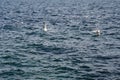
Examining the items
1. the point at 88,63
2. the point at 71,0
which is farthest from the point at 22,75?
the point at 71,0

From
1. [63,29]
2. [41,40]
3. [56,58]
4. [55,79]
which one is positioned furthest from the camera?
[63,29]

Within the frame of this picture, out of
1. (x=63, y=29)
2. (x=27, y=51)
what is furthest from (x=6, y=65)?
(x=63, y=29)

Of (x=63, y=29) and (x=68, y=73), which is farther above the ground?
(x=63, y=29)

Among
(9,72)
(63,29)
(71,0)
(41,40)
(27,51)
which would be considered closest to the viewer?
(9,72)

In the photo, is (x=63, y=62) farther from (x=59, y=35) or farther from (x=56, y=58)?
(x=59, y=35)

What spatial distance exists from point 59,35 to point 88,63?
1669 cm

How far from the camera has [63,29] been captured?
54.7 metres

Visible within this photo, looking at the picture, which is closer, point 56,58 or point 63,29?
point 56,58

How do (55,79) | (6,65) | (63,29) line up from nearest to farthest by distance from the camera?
(55,79)
(6,65)
(63,29)

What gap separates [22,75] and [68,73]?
16.5 feet

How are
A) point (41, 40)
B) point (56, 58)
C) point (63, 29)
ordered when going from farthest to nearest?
point (63, 29) < point (41, 40) < point (56, 58)

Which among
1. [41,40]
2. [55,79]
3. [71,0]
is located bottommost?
[55,79]

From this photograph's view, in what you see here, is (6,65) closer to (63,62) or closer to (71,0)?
(63,62)

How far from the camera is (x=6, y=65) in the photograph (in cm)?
3309
